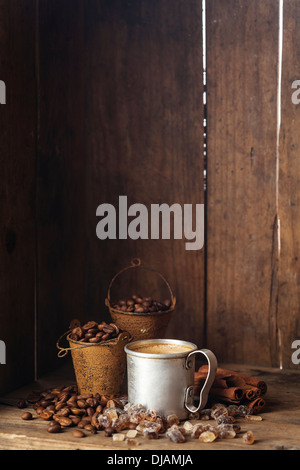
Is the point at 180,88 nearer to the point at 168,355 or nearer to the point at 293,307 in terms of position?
the point at 293,307

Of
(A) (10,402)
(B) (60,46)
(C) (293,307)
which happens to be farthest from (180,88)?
(A) (10,402)

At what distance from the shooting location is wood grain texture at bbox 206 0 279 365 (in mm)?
2078

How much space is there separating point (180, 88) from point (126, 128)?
0.92 ft

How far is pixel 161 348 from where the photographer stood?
5.48 ft

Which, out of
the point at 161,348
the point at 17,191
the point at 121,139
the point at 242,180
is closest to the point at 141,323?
the point at 161,348

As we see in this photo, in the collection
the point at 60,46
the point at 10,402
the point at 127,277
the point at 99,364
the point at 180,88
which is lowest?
the point at 10,402

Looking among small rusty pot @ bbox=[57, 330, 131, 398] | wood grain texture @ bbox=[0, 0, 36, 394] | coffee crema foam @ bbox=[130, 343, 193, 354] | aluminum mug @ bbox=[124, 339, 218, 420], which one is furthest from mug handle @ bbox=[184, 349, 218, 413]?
wood grain texture @ bbox=[0, 0, 36, 394]

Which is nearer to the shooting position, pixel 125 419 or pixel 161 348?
pixel 125 419

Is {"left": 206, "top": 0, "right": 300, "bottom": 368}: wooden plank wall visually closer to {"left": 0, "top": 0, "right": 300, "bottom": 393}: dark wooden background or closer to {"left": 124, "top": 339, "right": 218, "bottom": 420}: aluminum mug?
{"left": 0, "top": 0, "right": 300, "bottom": 393}: dark wooden background

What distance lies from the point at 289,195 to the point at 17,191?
40.4 inches

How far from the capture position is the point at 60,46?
6.84 feet

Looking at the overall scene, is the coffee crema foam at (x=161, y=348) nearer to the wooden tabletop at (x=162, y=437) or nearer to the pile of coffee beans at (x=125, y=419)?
the pile of coffee beans at (x=125, y=419)

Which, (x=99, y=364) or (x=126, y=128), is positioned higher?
(x=126, y=128)

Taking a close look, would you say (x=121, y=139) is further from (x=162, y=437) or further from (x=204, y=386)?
(x=162, y=437)
